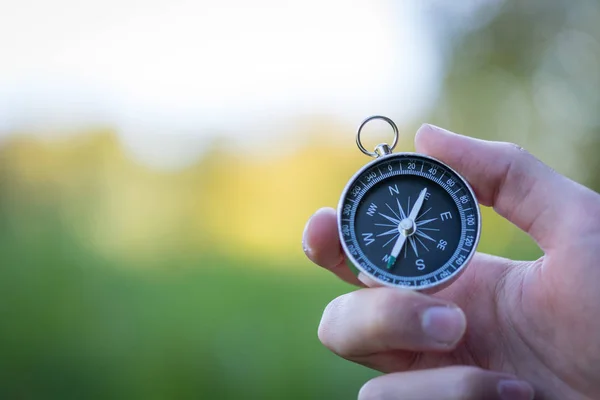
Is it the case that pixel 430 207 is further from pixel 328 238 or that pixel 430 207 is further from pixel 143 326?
pixel 143 326

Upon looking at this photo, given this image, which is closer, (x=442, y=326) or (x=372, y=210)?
(x=442, y=326)

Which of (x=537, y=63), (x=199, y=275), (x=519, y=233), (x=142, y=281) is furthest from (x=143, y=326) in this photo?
(x=537, y=63)

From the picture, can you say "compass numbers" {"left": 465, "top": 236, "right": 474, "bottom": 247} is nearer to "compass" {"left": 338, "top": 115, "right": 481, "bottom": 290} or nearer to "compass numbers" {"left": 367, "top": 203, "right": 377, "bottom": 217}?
"compass" {"left": 338, "top": 115, "right": 481, "bottom": 290}

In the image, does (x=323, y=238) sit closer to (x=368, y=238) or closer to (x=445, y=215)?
(x=368, y=238)

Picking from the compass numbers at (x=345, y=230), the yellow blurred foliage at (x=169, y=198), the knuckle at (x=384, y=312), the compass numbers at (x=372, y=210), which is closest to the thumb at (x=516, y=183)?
the compass numbers at (x=372, y=210)

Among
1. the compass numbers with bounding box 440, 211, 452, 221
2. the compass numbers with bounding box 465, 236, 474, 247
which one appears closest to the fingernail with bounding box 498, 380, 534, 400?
the compass numbers with bounding box 465, 236, 474, 247

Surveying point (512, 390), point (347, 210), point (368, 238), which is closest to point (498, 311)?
point (512, 390)
